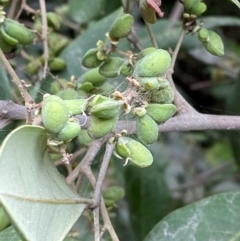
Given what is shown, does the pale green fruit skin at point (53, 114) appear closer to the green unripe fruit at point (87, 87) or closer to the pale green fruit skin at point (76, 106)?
the pale green fruit skin at point (76, 106)

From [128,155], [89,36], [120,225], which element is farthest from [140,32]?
[128,155]

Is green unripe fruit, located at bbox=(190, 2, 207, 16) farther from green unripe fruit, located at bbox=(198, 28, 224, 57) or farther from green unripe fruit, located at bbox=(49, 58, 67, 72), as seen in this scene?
green unripe fruit, located at bbox=(49, 58, 67, 72)

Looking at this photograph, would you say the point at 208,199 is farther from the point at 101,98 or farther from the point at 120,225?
the point at 120,225

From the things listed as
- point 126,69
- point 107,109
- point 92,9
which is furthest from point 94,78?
point 92,9

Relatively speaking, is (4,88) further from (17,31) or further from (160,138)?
(160,138)

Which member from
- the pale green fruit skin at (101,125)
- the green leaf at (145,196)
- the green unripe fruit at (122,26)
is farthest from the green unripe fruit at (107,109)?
the green leaf at (145,196)

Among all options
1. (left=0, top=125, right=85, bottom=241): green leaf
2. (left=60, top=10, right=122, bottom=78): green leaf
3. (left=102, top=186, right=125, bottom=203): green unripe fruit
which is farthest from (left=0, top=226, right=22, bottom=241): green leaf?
(left=60, top=10, right=122, bottom=78): green leaf
